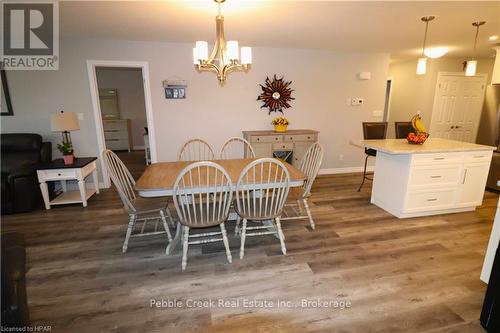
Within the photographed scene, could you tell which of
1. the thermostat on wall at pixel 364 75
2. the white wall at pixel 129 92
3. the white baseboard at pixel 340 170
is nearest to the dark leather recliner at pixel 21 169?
the white wall at pixel 129 92

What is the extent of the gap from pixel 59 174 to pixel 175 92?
6.74ft

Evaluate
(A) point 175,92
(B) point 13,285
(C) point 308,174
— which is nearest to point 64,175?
(A) point 175,92

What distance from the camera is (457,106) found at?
18.6ft

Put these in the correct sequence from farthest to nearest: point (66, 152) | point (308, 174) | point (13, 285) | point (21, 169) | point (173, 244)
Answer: point (66, 152), point (21, 169), point (308, 174), point (173, 244), point (13, 285)

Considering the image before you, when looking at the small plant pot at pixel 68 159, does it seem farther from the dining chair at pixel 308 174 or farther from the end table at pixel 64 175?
the dining chair at pixel 308 174

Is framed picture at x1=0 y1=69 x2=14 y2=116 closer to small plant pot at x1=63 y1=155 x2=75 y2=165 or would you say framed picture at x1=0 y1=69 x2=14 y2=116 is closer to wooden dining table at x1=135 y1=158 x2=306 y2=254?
small plant pot at x1=63 y1=155 x2=75 y2=165

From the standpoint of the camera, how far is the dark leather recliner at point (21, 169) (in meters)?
3.19

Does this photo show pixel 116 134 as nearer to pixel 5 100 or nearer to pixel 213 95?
pixel 5 100

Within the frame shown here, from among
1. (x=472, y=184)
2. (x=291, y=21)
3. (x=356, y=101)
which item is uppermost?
(x=291, y=21)

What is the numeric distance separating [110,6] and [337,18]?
237 cm

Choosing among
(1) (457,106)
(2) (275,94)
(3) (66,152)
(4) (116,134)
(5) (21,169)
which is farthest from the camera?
(4) (116,134)

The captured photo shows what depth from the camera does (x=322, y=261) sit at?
230cm

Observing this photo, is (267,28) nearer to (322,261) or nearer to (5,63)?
(322,261)

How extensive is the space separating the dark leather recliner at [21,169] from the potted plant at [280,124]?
357 cm
